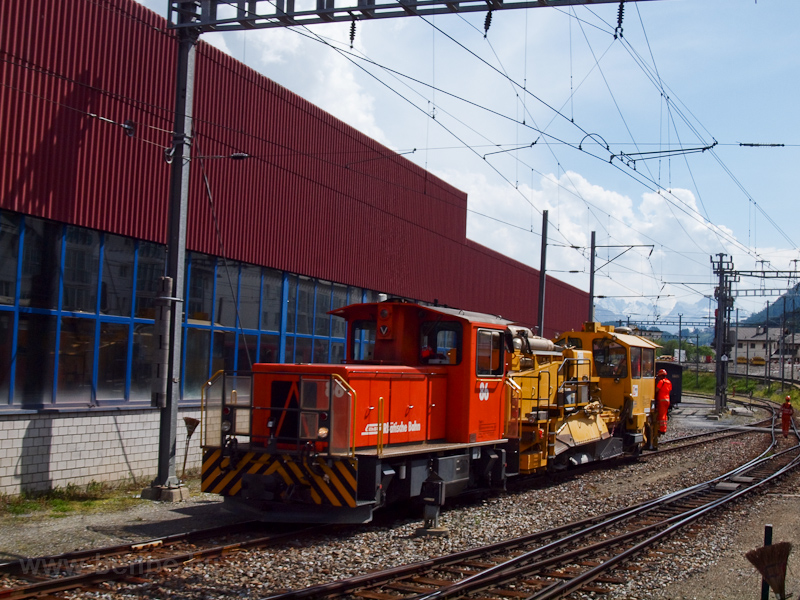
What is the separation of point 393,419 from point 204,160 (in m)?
8.01

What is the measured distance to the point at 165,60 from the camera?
47.5 ft

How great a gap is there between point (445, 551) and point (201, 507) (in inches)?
171

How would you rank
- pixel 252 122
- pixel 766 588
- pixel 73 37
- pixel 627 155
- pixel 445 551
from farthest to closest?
pixel 627 155 → pixel 252 122 → pixel 73 37 → pixel 445 551 → pixel 766 588

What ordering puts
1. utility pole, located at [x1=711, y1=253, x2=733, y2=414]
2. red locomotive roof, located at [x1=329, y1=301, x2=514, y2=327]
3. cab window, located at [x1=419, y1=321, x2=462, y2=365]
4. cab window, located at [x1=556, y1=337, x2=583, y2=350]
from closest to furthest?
red locomotive roof, located at [x1=329, y1=301, x2=514, y2=327] < cab window, located at [x1=419, y1=321, x2=462, y2=365] < cab window, located at [x1=556, y1=337, x2=583, y2=350] < utility pole, located at [x1=711, y1=253, x2=733, y2=414]

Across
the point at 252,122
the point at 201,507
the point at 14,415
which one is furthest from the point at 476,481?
the point at 252,122

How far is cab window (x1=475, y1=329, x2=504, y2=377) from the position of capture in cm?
1186

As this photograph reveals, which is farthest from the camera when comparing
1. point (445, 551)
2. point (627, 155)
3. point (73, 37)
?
point (627, 155)

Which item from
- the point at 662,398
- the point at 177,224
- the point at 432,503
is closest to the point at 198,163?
the point at 177,224

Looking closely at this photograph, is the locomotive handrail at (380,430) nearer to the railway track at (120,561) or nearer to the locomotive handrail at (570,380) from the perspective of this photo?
the railway track at (120,561)

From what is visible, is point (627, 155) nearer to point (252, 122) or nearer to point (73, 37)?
point (252, 122)

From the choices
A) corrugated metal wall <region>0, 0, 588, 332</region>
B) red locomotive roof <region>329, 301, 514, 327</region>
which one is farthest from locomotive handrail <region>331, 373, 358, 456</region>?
corrugated metal wall <region>0, 0, 588, 332</region>

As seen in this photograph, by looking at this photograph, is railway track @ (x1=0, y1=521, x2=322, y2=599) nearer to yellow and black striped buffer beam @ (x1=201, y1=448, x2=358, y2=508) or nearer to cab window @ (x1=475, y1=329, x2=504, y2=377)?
yellow and black striped buffer beam @ (x1=201, y1=448, x2=358, y2=508)

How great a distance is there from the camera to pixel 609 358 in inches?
719

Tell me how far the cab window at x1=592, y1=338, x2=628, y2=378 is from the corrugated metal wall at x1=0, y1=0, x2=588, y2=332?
272 inches
